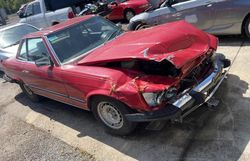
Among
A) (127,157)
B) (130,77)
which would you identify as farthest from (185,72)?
(127,157)

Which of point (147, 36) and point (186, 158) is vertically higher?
point (147, 36)

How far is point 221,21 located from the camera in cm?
620

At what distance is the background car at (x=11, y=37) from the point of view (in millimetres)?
7809

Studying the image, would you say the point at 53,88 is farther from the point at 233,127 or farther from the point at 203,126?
the point at 233,127

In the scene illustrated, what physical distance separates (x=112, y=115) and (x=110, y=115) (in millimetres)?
40

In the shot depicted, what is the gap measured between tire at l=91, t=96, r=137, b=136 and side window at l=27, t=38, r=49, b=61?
Answer: 133cm

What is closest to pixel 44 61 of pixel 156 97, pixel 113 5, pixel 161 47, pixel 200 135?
pixel 161 47

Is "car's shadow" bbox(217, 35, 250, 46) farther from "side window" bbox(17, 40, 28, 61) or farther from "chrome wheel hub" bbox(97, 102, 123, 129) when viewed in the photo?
"side window" bbox(17, 40, 28, 61)

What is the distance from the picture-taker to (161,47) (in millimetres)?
3578

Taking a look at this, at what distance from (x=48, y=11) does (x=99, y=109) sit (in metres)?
8.57

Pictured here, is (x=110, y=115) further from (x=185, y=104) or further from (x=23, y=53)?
(x=23, y=53)

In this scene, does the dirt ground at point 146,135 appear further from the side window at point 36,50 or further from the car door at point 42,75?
the side window at point 36,50

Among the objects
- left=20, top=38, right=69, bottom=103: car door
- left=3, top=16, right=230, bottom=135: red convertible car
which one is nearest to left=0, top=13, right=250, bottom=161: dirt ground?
left=3, top=16, right=230, bottom=135: red convertible car

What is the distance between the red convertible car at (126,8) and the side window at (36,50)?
6.34m
